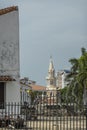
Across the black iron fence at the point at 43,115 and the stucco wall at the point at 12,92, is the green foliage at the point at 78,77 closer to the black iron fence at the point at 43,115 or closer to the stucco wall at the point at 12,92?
the stucco wall at the point at 12,92

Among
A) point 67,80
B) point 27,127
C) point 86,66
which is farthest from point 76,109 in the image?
point 67,80

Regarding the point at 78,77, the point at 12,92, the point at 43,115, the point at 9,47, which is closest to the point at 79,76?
the point at 78,77

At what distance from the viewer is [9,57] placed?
108 feet

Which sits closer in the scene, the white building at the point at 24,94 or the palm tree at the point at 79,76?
the white building at the point at 24,94

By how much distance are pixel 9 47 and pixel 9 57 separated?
2.35 ft

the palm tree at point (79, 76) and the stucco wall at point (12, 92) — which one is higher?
the palm tree at point (79, 76)

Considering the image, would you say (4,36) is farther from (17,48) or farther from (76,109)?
(76,109)

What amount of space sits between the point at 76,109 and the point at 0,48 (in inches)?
483

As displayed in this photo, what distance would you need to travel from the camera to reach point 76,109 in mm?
22203

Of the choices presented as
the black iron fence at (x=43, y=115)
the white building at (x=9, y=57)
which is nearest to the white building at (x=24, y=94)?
the black iron fence at (x=43, y=115)

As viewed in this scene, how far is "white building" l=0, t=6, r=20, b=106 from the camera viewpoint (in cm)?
3266

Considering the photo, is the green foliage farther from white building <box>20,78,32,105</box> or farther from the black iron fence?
the black iron fence

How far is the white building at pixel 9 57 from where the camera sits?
1286 inches

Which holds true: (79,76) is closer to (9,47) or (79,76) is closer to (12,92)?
(12,92)
